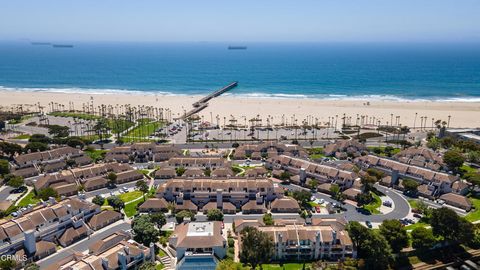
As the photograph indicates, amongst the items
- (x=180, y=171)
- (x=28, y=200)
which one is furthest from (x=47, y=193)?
(x=180, y=171)

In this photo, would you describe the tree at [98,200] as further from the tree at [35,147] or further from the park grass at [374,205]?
the park grass at [374,205]

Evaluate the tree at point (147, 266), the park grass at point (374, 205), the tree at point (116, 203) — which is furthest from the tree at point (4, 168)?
the park grass at point (374, 205)

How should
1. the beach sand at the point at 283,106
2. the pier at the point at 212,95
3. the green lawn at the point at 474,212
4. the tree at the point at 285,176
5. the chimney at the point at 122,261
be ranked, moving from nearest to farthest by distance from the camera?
the chimney at the point at 122,261 < the green lawn at the point at 474,212 < the tree at the point at 285,176 < the beach sand at the point at 283,106 < the pier at the point at 212,95

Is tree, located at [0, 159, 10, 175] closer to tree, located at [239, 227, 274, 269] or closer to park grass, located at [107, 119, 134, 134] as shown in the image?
park grass, located at [107, 119, 134, 134]

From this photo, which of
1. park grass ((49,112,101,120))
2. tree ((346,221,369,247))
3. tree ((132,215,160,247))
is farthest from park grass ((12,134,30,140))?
tree ((346,221,369,247))

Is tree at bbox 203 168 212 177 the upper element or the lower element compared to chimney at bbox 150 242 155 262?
upper

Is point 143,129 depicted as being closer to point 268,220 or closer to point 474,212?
point 268,220

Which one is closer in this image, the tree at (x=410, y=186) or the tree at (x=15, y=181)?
the tree at (x=410, y=186)

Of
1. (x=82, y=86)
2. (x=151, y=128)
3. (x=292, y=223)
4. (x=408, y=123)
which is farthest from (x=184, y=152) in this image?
(x=82, y=86)
